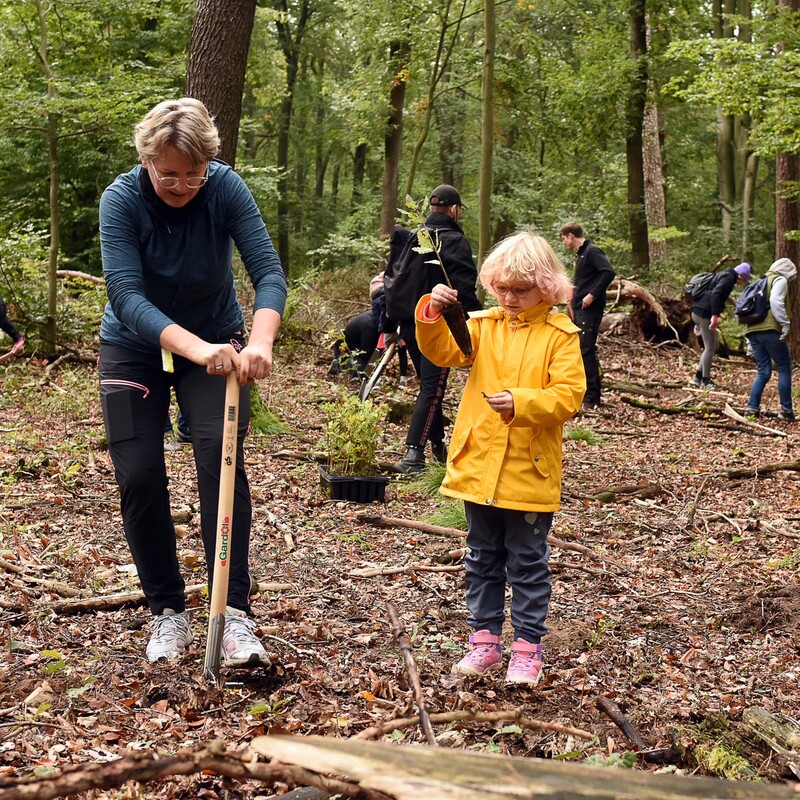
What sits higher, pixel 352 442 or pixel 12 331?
pixel 12 331

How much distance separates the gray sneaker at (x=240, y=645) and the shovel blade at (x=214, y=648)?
6cm

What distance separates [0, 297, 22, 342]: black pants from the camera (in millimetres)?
10883

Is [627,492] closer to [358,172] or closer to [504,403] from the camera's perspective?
[504,403]

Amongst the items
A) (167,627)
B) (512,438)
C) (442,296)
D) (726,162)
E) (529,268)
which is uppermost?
(726,162)

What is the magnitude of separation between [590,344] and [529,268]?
311 inches

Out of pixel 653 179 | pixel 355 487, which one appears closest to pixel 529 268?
pixel 355 487

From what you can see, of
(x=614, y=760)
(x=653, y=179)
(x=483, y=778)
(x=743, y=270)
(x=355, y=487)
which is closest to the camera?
(x=483, y=778)

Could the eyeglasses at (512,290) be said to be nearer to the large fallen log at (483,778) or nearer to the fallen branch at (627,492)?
the large fallen log at (483,778)

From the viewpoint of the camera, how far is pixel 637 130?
19.6 metres

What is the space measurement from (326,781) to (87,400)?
8.45 meters

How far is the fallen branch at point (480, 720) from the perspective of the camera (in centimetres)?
283

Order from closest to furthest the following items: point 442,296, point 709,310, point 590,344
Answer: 1. point 442,296
2. point 590,344
3. point 709,310

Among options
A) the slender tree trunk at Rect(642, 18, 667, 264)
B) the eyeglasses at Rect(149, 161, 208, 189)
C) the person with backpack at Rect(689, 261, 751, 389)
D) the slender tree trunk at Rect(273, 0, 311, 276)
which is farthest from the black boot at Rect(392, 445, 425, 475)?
the slender tree trunk at Rect(273, 0, 311, 276)

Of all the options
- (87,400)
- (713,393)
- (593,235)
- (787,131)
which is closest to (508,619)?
(87,400)
